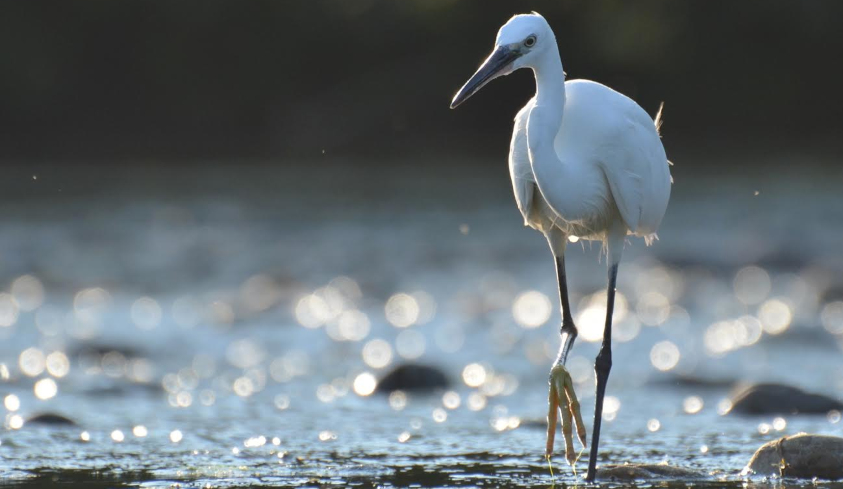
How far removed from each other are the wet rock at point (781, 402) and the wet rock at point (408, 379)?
1.80 meters

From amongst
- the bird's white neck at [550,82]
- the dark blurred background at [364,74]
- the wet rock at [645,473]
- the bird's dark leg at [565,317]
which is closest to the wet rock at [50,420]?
the bird's dark leg at [565,317]

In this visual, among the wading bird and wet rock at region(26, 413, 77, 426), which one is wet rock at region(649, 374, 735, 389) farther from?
wet rock at region(26, 413, 77, 426)

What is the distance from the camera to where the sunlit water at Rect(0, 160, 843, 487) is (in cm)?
588

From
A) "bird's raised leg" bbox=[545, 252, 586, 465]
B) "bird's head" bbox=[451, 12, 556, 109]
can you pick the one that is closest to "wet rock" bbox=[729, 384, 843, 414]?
"bird's raised leg" bbox=[545, 252, 586, 465]

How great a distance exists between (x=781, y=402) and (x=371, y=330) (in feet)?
13.7

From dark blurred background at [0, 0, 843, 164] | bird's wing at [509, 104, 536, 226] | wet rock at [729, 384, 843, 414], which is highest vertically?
dark blurred background at [0, 0, 843, 164]

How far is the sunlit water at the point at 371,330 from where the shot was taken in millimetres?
5879

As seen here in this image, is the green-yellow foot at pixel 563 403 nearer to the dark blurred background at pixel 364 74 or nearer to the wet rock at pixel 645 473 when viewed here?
the wet rock at pixel 645 473

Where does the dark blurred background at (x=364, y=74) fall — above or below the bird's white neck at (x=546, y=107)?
above

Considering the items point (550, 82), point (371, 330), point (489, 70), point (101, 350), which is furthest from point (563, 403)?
point (371, 330)

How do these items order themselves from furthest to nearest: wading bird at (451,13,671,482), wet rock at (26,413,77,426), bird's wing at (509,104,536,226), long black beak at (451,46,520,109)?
1. wet rock at (26,413,77,426)
2. bird's wing at (509,104,536,226)
3. wading bird at (451,13,671,482)
4. long black beak at (451,46,520,109)

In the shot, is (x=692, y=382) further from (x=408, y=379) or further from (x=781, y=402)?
(x=408, y=379)

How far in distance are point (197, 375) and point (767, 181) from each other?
1267cm

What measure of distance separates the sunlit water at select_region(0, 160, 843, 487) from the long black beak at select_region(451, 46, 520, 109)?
155 cm
